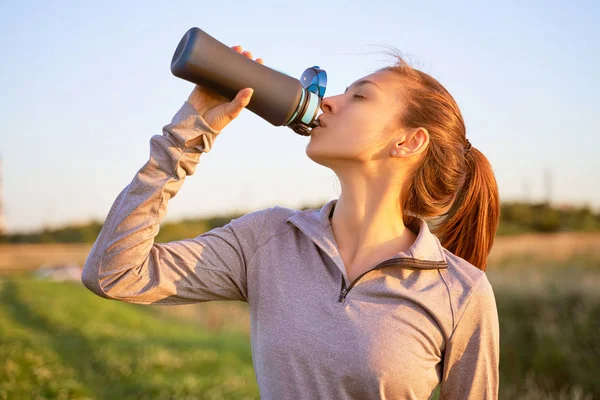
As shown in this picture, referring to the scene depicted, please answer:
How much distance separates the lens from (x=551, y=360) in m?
6.78

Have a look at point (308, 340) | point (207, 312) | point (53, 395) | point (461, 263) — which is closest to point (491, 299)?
point (461, 263)

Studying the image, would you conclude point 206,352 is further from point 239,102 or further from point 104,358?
point 239,102

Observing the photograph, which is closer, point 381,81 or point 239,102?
point 239,102

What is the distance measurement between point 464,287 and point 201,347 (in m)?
6.36

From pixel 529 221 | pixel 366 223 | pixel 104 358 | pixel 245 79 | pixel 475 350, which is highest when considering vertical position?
pixel 245 79

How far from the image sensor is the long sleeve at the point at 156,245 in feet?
6.39

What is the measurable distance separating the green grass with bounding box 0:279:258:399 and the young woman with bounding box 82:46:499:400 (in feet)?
9.41

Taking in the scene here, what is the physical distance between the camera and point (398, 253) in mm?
2141

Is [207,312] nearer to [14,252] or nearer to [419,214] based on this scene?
[14,252]

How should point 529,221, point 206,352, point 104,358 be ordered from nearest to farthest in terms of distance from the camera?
point 104,358, point 206,352, point 529,221

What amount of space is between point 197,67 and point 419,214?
991 millimetres

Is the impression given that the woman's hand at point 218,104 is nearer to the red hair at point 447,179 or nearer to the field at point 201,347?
the red hair at point 447,179

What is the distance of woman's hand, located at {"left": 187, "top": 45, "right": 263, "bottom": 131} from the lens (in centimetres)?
201

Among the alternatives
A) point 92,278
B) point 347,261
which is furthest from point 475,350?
point 92,278
